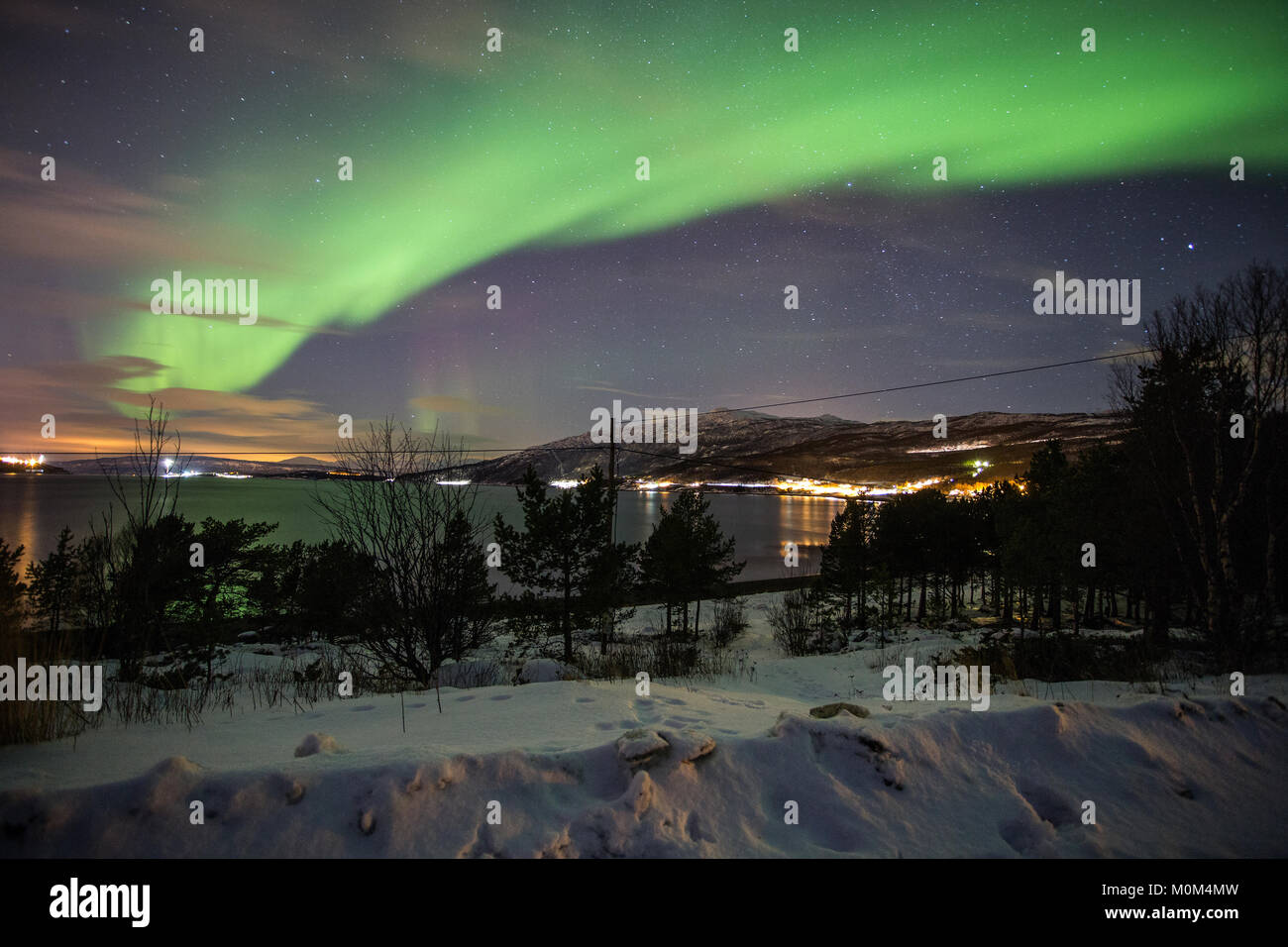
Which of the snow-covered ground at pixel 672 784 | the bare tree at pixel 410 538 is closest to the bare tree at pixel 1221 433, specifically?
the snow-covered ground at pixel 672 784

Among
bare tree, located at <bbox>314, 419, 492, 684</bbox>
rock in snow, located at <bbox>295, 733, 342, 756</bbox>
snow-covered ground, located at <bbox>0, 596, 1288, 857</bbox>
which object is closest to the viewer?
snow-covered ground, located at <bbox>0, 596, 1288, 857</bbox>

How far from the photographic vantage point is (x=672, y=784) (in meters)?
3.31

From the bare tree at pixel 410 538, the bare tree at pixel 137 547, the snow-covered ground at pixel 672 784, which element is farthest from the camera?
the bare tree at pixel 410 538

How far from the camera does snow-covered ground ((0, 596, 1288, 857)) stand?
2.77m

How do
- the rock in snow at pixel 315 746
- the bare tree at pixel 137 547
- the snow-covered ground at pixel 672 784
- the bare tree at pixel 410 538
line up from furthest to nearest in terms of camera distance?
1. the bare tree at pixel 410 538
2. the bare tree at pixel 137 547
3. the rock in snow at pixel 315 746
4. the snow-covered ground at pixel 672 784

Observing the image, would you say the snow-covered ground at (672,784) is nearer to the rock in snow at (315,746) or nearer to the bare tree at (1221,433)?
the rock in snow at (315,746)

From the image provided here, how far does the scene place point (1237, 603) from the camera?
1249 cm

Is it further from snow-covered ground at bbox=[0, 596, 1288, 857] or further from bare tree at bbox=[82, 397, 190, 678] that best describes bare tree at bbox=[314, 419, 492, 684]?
snow-covered ground at bbox=[0, 596, 1288, 857]

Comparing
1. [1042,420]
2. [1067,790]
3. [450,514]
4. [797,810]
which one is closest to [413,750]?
[797,810]

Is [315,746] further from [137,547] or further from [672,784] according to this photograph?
[137,547]

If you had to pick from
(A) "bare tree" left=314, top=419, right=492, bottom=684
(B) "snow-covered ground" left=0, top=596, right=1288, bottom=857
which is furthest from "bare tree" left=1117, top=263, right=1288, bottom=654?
(A) "bare tree" left=314, top=419, right=492, bottom=684

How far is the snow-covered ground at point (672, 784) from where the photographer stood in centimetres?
277

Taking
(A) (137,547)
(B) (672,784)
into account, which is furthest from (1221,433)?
(A) (137,547)
